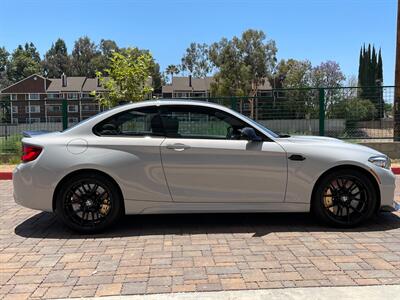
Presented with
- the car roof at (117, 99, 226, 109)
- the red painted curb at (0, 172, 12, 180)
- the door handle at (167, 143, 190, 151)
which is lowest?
the red painted curb at (0, 172, 12, 180)

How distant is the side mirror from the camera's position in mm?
6031

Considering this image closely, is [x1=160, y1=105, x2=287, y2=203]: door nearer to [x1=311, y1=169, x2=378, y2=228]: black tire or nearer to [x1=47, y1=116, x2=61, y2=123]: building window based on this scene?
[x1=311, y1=169, x2=378, y2=228]: black tire

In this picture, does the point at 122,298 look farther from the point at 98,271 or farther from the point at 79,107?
the point at 79,107

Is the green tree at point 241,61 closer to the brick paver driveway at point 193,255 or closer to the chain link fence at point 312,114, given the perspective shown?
the chain link fence at point 312,114

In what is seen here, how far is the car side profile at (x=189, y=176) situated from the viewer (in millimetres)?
5969

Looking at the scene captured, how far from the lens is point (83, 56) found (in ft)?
419

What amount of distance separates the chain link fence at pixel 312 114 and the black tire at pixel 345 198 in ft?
23.6

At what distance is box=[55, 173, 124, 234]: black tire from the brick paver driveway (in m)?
0.18

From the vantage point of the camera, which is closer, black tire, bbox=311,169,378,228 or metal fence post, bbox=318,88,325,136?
black tire, bbox=311,169,378,228

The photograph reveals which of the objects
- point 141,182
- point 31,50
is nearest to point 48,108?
point 141,182

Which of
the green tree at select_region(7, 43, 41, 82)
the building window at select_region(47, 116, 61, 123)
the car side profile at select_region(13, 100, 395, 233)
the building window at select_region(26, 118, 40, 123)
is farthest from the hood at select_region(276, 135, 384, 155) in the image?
the green tree at select_region(7, 43, 41, 82)

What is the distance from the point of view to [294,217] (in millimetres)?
6867

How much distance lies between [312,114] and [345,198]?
24.9 ft

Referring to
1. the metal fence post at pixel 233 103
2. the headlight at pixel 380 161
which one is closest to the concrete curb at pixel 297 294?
the headlight at pixel 380 161
